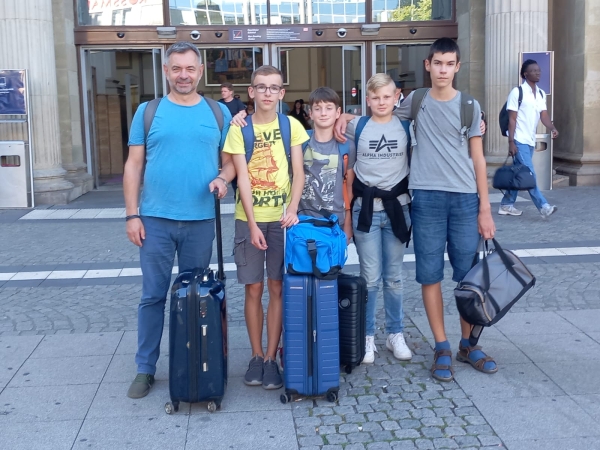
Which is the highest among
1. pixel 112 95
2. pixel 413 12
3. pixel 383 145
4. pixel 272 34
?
pixel 413 12

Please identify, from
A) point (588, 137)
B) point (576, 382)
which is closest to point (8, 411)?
point (576, 382)

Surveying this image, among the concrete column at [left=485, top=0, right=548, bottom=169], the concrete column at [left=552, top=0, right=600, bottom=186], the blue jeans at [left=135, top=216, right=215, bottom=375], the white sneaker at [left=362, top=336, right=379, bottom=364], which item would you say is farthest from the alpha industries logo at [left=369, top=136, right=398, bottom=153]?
the concrete column at [left=552, top=0, right=600, bottom=186]

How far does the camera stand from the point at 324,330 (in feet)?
13.1

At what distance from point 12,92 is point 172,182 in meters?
8.34

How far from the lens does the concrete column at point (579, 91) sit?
488 inches

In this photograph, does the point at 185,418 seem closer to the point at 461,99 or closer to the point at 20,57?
the point at 461,99

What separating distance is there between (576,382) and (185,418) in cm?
221

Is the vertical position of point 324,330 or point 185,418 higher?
point 324,330

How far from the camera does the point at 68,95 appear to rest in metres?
13.0

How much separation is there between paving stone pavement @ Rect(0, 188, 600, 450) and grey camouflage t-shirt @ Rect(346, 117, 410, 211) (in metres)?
1.16

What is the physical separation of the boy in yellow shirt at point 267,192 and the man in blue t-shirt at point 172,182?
0.14m

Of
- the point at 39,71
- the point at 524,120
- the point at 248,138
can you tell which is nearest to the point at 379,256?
the point at 248,138

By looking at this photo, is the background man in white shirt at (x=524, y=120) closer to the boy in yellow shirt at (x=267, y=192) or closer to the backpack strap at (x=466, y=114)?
the backpack strap at (x=466, y=114)

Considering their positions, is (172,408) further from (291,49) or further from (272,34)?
(291,49)
